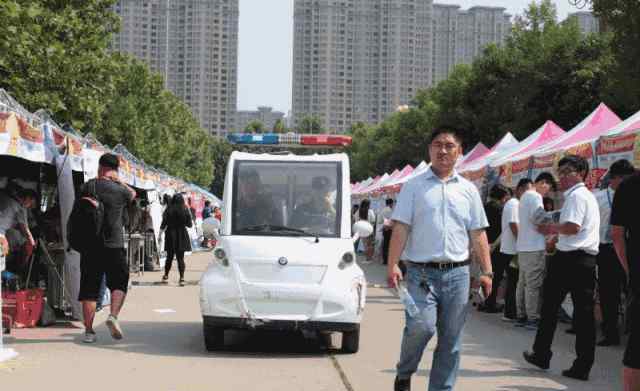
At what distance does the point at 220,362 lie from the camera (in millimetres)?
9117

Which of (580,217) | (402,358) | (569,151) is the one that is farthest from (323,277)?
(569,151)

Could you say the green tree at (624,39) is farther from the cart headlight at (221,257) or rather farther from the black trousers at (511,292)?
the cart headlight at (221,257)

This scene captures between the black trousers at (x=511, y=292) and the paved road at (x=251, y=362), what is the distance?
0.73 metres

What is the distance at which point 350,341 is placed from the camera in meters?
9.88

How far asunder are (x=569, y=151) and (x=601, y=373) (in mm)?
5860

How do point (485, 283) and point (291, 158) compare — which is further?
point (291, 158)

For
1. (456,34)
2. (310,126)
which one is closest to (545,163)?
(310,126)

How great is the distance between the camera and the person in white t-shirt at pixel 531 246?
1161cm

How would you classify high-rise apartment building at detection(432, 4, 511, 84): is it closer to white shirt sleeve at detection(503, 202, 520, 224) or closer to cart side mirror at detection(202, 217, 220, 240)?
white shirt sleeve at detection(503, 202, 520, 224)

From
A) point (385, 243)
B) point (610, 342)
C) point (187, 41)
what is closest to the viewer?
point (610, 342)

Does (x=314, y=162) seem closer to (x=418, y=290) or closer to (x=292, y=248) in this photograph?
(x=292, y=248)

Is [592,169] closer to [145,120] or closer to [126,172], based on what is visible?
[126,172]

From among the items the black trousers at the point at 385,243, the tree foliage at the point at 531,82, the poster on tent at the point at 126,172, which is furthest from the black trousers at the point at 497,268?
Result: the tree foliage at the point at 531,82

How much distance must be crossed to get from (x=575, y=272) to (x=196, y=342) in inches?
171
